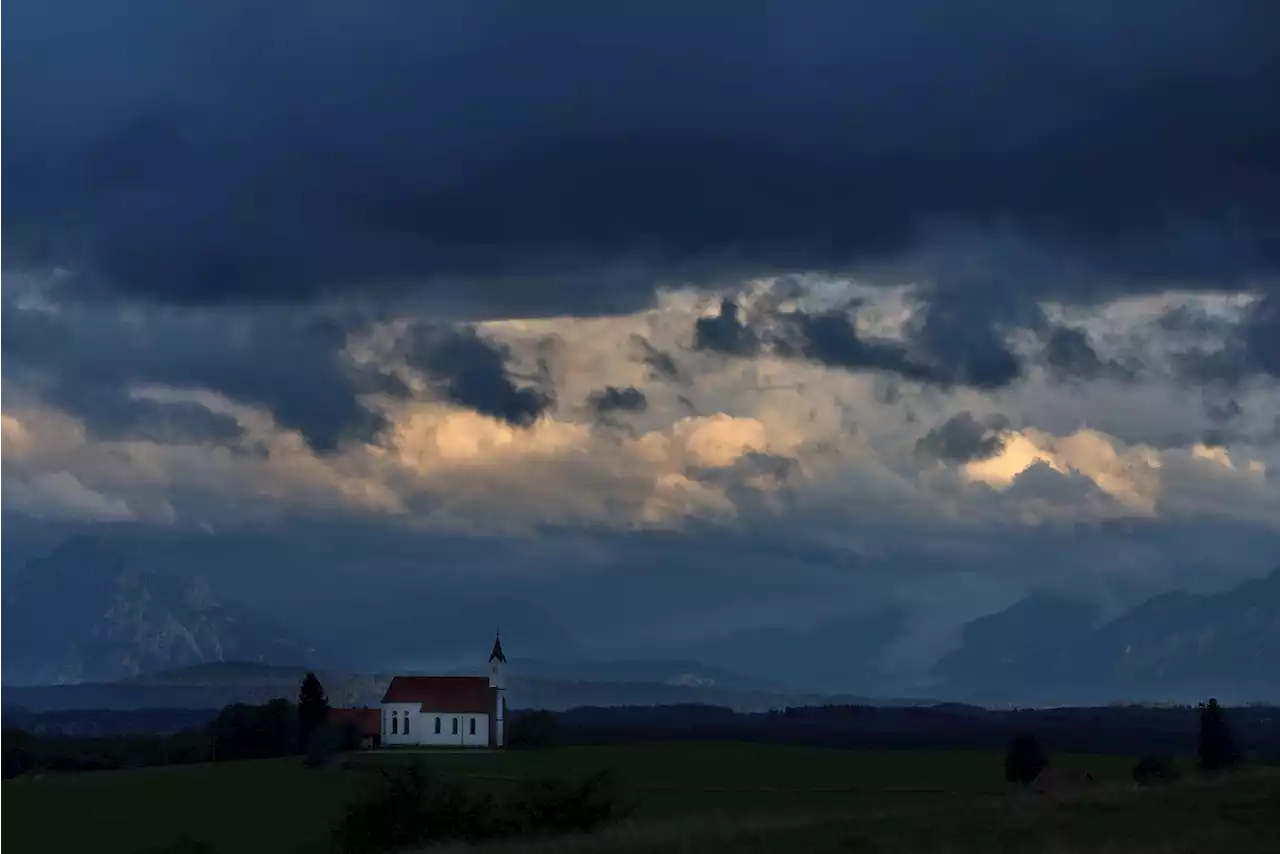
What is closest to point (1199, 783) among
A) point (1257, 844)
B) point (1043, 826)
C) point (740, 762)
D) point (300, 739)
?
point (1043, 826)

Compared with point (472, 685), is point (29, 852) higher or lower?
lower

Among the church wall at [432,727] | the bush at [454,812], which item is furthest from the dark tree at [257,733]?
the bush at [454,812]

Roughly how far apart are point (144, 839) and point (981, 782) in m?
56.2

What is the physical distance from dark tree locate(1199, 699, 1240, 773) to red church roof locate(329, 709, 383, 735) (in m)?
85.0

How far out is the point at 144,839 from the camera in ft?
278

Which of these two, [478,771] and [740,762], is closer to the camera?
[478,771]

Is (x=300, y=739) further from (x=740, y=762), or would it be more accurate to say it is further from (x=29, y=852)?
(x=29, y=852)

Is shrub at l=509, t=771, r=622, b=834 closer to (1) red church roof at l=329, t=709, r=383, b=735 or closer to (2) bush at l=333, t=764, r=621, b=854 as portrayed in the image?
(2) bush at l=333, t=764, r=621, b=854

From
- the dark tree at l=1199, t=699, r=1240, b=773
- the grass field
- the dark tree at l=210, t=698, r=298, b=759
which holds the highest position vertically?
the dark tree at l=210, t=698, r=298, b=759

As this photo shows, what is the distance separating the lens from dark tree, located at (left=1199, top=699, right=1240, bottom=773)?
103425mm

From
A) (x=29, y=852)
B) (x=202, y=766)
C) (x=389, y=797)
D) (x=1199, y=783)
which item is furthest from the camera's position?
(x=202, y=766)

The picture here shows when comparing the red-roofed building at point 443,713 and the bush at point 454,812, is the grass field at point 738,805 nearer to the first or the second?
the bush at point 454,812

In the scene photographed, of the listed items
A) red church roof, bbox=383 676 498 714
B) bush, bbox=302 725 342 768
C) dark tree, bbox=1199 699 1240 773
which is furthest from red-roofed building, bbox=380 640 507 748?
dark tree, bbox=1199 699 1240 773

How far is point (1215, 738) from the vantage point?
349ft
